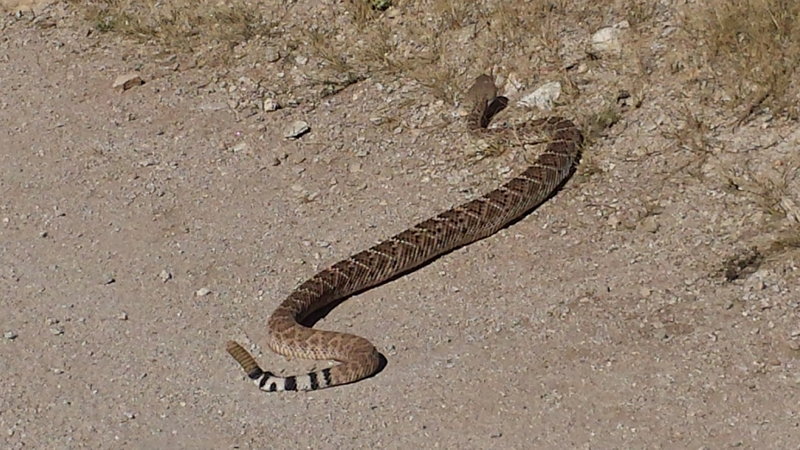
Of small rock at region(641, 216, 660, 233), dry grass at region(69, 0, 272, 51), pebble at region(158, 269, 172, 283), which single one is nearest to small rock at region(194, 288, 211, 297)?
pebble at region(158, 269, 172, 283)

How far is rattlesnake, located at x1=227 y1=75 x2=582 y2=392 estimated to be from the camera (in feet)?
20.5

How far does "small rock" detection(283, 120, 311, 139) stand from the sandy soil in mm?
54

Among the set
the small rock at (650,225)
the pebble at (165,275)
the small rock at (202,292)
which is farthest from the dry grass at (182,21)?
the small rock at (650,225)

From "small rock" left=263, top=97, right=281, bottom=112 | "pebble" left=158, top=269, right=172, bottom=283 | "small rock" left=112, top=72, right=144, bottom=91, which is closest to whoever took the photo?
"pebble" left=158, top=269, right=172, bottom=283

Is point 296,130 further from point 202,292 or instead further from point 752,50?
point 752,50

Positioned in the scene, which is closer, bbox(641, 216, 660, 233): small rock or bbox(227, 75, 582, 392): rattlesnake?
bbox(227, 75, 582, 392): rattlesnake

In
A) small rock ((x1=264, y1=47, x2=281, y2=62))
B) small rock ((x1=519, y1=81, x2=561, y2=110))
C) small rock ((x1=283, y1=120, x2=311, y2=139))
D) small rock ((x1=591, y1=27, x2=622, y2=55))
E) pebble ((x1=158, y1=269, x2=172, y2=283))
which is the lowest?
pebble ((x1=158, y1=269, x2=172, y2=283))

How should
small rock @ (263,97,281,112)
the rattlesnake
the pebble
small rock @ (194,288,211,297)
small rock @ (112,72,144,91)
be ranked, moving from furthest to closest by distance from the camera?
small rock @ (112,72,144,91), small rock @ (263,97,281,112), the pebble, small rock @ (194,288,211,297), the rattlesnake

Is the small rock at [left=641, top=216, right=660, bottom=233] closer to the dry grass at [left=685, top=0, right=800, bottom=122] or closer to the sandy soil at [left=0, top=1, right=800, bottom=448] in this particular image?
the sandy soil at [left=0, top=1, right=800, bottom=448]

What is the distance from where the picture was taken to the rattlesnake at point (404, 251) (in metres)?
6.23

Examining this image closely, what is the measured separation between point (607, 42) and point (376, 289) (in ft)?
9.27

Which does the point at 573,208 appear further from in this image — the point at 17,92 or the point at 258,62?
the point at 17,92

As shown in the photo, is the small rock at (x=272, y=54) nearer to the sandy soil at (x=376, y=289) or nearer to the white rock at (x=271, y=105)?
the sandy soil at (x=376, y=289)

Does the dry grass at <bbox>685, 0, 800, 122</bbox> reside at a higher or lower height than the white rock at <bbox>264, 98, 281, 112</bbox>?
higher
